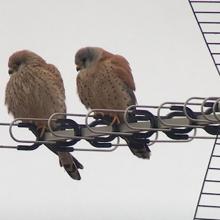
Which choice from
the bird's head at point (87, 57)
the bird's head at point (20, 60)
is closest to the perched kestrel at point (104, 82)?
the bird's head at point (87, 57)

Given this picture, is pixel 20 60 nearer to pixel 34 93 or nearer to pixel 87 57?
pixel 34 93

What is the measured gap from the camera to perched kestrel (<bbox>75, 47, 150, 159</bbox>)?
7.79m

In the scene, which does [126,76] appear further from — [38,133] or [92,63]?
[38,133]

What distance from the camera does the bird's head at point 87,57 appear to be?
319 inches

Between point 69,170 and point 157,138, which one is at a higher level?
Result: point 157,138

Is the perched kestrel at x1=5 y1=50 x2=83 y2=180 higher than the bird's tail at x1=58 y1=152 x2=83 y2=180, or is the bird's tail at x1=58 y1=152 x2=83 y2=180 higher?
the perched kestrel at x1=5 y1=50 x2=83 y2=180

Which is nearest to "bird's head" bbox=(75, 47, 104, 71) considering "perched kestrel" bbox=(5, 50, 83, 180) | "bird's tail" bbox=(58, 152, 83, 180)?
"perched kestrel" bbox=(5, 50, 83, 180)

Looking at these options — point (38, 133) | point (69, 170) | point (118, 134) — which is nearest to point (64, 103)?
point (69, 170)

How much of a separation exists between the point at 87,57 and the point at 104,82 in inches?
15.8

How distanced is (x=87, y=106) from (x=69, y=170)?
82cm

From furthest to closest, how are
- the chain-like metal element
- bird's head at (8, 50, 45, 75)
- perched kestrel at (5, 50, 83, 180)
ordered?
bird's head at (8, 50, 45, 75) < perched kestrel at (5, 50, 83, 180) < the chain-like metal element

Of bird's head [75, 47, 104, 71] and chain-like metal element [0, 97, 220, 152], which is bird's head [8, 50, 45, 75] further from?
chain-like metal element [0, 97, 220, 152]

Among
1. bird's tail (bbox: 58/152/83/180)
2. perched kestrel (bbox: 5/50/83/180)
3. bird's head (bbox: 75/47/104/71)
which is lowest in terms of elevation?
bird's tail (bbox: 58/152/83/180)

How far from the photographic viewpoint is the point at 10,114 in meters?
8.23
